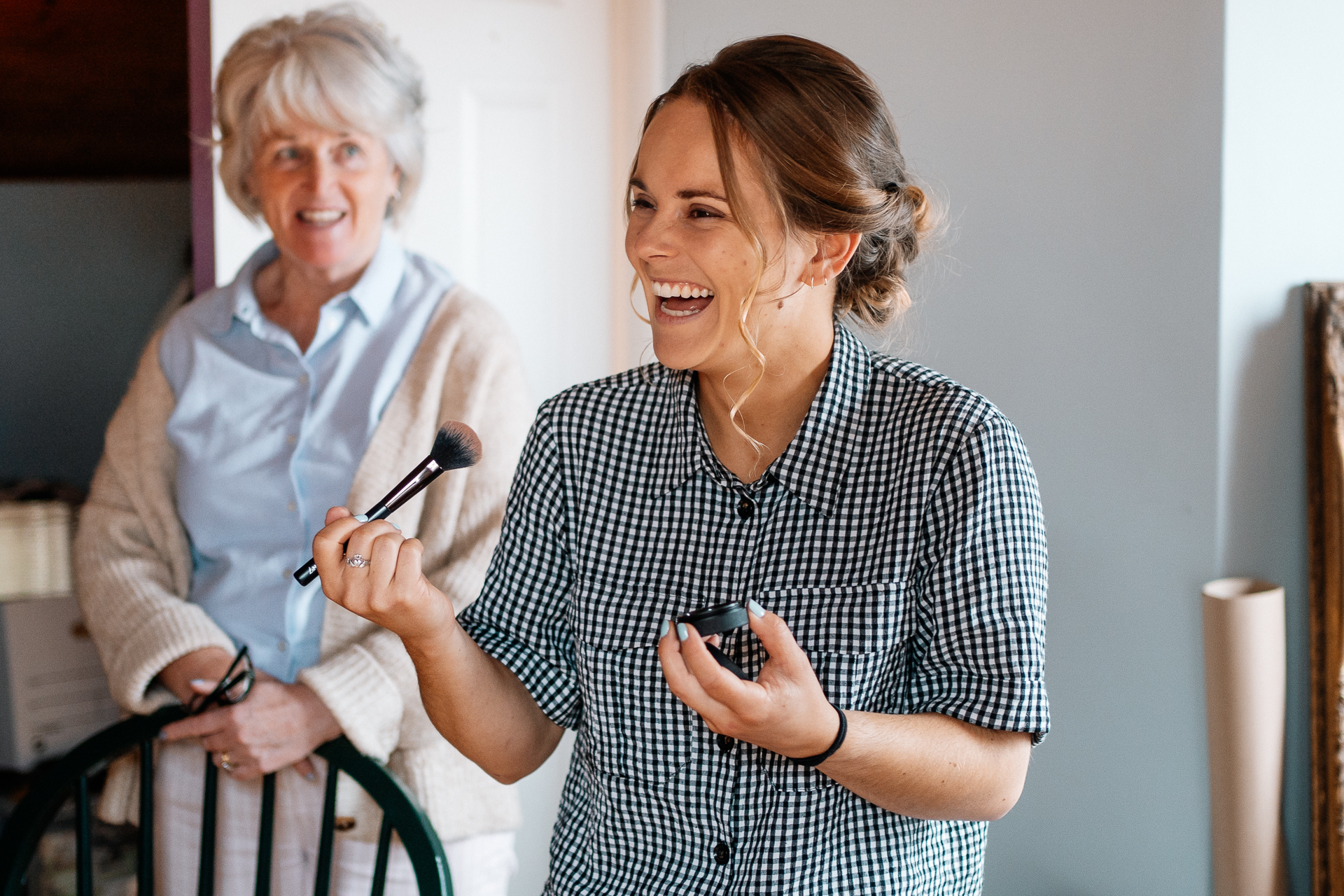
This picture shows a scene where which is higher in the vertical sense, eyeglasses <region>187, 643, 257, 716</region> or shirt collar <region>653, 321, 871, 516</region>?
shirt collar <region>653, 321, 871, 516</region>

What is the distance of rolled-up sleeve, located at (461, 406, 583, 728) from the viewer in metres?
1.05

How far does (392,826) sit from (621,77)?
4.71ft

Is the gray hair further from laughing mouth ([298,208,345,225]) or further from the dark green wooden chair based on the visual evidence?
the dark green wooden chair

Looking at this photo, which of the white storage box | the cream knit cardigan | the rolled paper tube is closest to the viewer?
the rolled paper tube

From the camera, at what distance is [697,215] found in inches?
37.8

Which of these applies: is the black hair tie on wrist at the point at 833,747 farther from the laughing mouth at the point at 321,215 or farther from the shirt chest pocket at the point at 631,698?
the laughing mouth at the point at 321,215

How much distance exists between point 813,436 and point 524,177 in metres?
1.13

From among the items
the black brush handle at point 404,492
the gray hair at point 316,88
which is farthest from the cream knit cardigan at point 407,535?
the black brush handle at point 404,492

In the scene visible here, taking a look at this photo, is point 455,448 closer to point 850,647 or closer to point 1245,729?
point 850,647

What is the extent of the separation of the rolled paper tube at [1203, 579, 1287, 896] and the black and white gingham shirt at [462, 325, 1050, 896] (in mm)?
513

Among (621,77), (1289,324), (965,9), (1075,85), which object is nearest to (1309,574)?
(1289,324)

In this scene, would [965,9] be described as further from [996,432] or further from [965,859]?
[965,859]

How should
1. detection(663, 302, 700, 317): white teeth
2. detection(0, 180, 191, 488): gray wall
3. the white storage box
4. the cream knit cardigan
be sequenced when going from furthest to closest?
detection(0, 180, 191, 488): gray wall, the white storage box, the cream knit cardigan, detection(663, 302, 700, 317): white teeth

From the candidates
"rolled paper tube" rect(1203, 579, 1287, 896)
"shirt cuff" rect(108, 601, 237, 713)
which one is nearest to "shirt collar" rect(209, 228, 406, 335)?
"shirt cuff" rect(108, 601, 237, 713)
